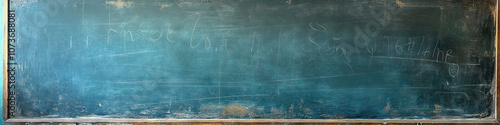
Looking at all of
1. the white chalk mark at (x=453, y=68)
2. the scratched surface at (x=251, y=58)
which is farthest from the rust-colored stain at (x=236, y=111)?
the white chalk mark at (x=453, y=68)

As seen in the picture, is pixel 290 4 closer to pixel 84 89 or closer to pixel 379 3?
pixel 379 3

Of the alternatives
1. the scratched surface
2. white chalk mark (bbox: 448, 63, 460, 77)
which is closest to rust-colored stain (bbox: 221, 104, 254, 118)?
the scratched surface

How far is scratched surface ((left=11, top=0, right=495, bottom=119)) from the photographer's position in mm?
3209

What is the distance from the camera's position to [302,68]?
3242 millimetres

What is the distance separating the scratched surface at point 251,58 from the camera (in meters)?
3.21

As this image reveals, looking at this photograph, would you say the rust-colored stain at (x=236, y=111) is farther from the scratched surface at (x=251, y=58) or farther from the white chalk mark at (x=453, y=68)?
the white chalk mark at (x=453, y=68)

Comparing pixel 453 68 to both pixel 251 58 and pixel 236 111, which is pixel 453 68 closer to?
pixel 251 58

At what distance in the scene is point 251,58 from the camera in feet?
10.6

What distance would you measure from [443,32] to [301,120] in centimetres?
166

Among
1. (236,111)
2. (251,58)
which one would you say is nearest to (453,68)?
(251,58)

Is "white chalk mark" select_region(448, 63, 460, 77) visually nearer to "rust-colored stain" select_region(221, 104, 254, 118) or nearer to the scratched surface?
the scratched surface

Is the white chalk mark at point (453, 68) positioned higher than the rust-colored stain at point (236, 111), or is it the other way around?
the white chalk mark at point (453, 68)

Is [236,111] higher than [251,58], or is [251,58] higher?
[251,58]

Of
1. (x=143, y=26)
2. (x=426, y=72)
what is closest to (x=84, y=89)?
(x=143, y=26)
